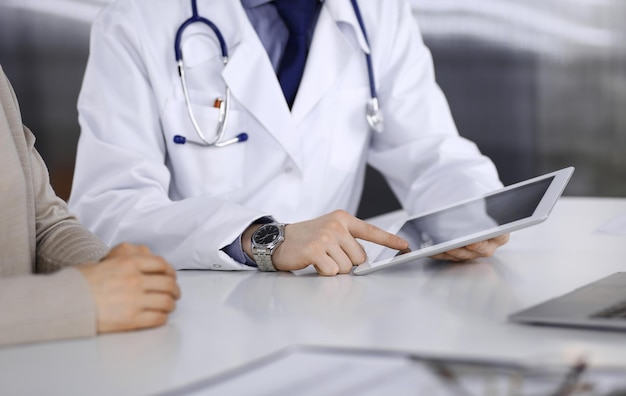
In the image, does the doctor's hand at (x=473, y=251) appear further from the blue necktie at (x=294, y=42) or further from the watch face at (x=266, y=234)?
the blue necktie at (x=294, y=42)

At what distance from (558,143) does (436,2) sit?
34.9 inches

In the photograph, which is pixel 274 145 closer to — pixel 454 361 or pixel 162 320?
pixel 162 320

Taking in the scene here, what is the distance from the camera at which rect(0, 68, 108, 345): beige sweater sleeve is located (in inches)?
34.1

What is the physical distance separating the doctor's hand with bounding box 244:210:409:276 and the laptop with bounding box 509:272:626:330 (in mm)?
302

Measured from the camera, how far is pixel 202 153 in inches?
67.1

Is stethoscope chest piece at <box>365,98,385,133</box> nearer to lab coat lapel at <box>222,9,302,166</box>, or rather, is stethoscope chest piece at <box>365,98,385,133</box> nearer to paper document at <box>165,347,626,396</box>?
lab coat lapel at <box>222,9,302,166</box>

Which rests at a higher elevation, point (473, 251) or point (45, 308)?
point (45, 308)

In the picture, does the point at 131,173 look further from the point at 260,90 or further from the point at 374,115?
the point at 374,115

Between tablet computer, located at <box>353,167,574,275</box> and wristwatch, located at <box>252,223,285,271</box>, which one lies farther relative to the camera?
wristwatch, located at <box>252,223,285,271</box>

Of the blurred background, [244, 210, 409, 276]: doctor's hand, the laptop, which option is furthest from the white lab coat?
the blurred background

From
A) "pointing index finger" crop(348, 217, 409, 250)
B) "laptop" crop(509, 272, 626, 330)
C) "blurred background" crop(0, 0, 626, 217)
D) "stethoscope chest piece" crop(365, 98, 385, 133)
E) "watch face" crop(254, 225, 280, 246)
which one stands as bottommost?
"blurred background" crop(0, 0, 626, 217)

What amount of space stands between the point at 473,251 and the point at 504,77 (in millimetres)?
2942

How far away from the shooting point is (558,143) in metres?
4.11

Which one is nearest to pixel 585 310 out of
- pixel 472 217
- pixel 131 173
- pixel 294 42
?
pixel 472 217
